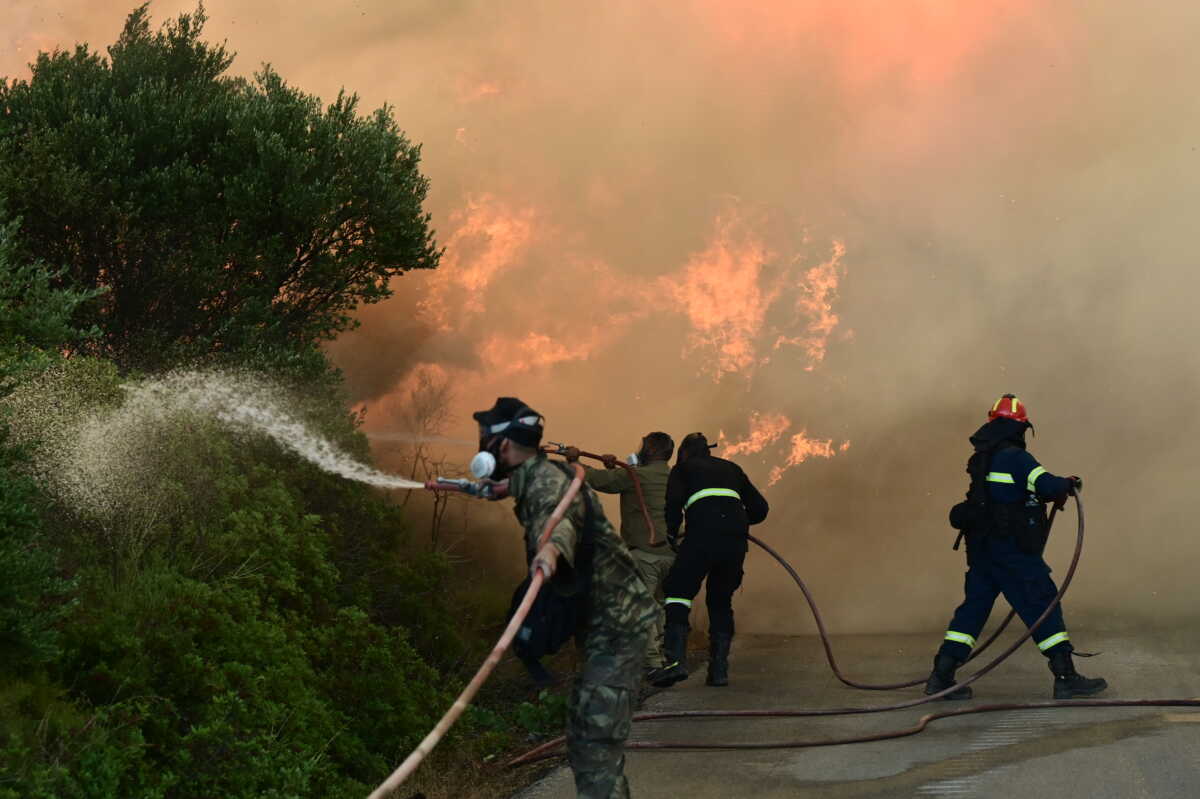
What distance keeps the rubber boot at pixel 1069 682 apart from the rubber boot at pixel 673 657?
2.53 metres

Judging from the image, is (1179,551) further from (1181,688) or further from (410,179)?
(410,179)

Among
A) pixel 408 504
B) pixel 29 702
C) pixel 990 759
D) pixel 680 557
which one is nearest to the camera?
pixel 29 702

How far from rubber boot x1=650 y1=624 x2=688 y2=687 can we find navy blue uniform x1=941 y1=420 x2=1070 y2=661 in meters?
1.85

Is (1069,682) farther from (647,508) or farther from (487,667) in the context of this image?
(487,667)

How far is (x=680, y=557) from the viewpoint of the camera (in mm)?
9391

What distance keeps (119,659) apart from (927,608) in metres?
10.2

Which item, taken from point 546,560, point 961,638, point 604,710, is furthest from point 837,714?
point 546,560

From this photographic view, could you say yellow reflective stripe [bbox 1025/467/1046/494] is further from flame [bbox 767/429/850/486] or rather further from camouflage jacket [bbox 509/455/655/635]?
flame [bbox 767/429/850/486]

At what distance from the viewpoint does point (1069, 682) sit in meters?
8.20

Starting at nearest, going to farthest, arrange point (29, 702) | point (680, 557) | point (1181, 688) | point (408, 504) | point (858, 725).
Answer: point (29, 702) → point (858, 725) → point (1181, 688) → point (680, 557) → point (408, 504)

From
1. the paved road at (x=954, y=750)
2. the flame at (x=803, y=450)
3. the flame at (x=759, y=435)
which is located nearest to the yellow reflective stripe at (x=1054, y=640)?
the paved road at (x=954, y=750)

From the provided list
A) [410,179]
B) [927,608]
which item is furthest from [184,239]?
[927,608]

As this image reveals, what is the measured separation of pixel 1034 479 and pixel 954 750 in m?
2.16

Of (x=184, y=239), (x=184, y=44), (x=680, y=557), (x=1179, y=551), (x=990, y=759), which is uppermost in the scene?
(x=184, y=44)
